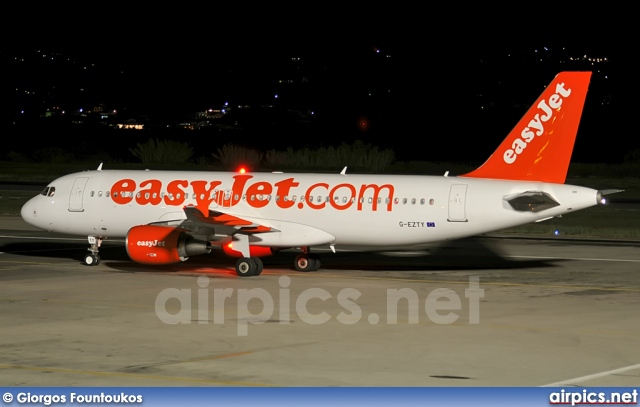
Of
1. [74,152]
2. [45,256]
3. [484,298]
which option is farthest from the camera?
[74,152]

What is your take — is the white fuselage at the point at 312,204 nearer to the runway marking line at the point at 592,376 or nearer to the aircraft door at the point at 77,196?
the aircraft door at the point at 77,196

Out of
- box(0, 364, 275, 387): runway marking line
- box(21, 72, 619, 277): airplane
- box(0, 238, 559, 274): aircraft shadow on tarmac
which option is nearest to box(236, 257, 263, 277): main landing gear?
box(21, 72, 619, 277): airplane

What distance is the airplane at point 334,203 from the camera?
32375 millimetres

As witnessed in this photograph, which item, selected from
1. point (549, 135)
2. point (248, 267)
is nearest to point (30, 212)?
point (248, 267)

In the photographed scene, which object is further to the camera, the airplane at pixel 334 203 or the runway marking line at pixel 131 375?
the airplane at pixel 334 203

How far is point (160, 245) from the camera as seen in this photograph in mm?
32938

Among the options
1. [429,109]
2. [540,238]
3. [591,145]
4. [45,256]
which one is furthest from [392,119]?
[45,256]

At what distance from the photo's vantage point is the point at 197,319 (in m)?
24.5

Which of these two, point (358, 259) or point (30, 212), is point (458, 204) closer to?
point (358, 259)


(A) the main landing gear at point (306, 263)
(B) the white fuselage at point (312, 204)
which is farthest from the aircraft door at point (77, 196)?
(A) the main landing gear at point (306, 263)

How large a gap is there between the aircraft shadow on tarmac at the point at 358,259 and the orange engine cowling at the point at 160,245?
6.16 ft

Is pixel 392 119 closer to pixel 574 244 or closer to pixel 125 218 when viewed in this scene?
pixel 574 244

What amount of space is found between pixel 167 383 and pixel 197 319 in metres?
7.09

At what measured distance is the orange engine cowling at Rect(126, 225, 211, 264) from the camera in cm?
3294
